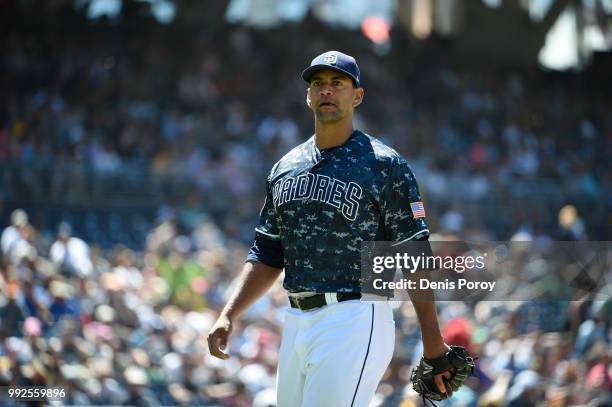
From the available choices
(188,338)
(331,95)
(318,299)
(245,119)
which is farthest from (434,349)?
(245,119)

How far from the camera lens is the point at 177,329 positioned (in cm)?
1050

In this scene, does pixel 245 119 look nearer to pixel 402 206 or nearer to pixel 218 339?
pixel 218 339

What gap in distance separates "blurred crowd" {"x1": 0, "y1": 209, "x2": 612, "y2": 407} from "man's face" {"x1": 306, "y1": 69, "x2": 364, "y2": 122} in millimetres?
3862

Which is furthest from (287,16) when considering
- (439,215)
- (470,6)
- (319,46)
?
(439,215)

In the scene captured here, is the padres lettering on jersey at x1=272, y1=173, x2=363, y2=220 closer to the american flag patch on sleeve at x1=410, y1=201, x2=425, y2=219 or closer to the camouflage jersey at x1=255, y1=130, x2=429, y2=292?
the camouflage jersey at x1=255, y1=130, x2=429, y2=292

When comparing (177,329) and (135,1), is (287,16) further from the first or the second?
(177,329)

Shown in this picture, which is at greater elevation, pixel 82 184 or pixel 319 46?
pixel 319 46

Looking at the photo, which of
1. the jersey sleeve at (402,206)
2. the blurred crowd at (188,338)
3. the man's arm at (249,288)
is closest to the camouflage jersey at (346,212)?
the jersey sleeve at (402,206)

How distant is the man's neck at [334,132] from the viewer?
4.44 metres

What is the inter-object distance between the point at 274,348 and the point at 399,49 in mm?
12350

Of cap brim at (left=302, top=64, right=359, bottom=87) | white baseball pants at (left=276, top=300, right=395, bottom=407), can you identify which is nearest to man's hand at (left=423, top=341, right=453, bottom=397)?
white baseball pants at (left=276, top=300, right=395, bottom=407)

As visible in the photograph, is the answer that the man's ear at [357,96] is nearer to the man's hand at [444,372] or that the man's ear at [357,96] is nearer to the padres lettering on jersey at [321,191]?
the padres lettering on jersey at [321,191]

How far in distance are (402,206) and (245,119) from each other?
12866 mm

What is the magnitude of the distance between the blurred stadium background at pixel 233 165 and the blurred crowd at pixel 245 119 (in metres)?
0.04
